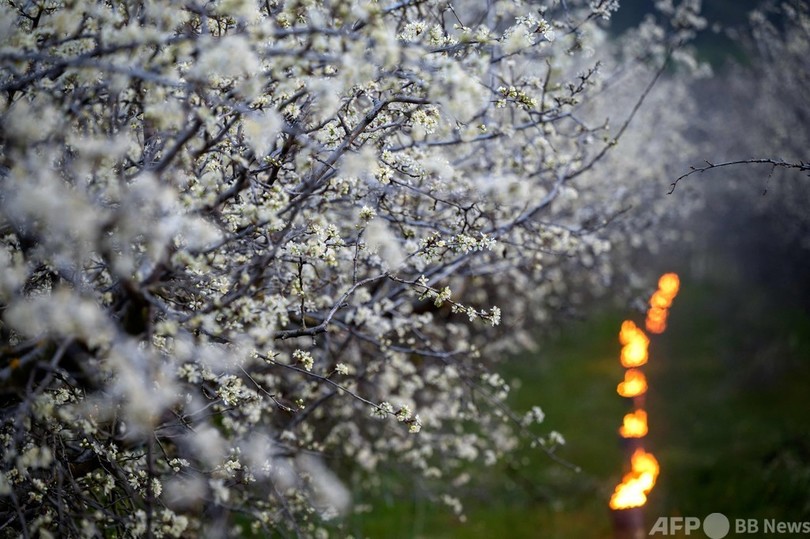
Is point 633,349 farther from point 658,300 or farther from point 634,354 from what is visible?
point 658,300

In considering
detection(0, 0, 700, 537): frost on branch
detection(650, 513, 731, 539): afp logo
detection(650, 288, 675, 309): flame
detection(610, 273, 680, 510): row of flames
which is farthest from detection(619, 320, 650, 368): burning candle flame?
detection(0, 0, 700, 537): frost on branch

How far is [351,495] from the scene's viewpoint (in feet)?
34.6

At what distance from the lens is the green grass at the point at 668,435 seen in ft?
37.0

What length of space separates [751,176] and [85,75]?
866 inches

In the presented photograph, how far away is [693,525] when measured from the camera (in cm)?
1091

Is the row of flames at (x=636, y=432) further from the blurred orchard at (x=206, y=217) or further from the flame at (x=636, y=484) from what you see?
the blurred orchard at (x=206, y=217)

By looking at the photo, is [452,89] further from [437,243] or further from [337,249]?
[337,249]

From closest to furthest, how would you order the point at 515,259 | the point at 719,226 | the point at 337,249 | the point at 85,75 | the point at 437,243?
the point at 85,75
the point at 437,243
the point at 337,249
the point at 515,259
the point at 719,226

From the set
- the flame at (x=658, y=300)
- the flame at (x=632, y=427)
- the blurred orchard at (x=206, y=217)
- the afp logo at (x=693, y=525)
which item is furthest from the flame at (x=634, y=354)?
the blurred orchard at (x=206, y=217)

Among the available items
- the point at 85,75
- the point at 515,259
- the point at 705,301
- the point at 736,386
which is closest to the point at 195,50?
the point at 85,75

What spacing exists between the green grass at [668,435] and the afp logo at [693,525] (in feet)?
0.83

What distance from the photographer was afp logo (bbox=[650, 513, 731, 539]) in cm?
1066

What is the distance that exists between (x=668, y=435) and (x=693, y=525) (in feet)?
12.7

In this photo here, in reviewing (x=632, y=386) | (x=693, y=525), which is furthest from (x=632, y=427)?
(x=632, y=386)
